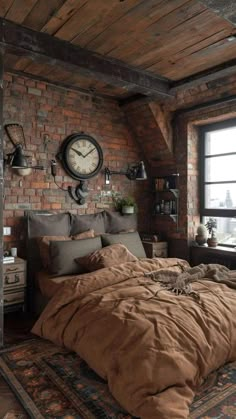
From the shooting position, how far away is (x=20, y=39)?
8.30ft

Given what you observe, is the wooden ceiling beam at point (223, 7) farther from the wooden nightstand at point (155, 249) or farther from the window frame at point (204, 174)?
the wooden nightstand at point (155, 249)

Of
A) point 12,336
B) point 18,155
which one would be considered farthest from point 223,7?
point 12,336

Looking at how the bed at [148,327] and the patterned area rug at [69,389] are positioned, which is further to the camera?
the patterned area rug at [69,389]

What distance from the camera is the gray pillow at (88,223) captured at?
386 centimetres

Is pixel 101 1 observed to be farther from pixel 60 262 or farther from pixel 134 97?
pixel 60 262

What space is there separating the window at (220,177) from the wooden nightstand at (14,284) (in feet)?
8.62

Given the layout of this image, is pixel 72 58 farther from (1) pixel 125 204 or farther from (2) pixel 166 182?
(2) pixel 166 182

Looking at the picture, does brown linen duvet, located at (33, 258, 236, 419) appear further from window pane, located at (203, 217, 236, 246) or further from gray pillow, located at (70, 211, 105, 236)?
window pane, located at (203, 217, 236, 246)

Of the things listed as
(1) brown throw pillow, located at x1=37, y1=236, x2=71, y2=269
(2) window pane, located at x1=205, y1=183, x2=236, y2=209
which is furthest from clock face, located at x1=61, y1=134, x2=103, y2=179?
(2) window pane, located at x1=205, y1=183, x2=236, y2=209

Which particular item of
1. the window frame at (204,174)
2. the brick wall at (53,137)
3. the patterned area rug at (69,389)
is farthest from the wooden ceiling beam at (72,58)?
the patterned area rug at (69,389)

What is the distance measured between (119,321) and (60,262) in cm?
131

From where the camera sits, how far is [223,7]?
2020 millimetres

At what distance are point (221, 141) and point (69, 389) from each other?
3543 millimetres

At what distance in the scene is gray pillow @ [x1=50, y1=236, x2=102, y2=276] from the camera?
321cm
